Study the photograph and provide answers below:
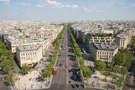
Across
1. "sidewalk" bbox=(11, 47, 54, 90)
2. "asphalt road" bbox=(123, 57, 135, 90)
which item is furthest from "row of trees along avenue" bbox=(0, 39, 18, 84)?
"asphalt road" bbox=(123, 57, 135, 90)

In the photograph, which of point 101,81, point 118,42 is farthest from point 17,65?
point 118,42

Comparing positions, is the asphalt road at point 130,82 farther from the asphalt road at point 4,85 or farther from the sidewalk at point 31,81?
the asphalt road at point 4,85

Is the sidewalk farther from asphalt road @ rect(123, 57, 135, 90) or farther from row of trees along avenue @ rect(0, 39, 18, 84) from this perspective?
asphalt road @ rect(123, 57, 135, 90)

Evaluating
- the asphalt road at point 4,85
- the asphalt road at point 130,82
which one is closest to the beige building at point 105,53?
the asphalt road at point 130,82

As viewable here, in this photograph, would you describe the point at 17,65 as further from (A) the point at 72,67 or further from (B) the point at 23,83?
(A) the point at 72,67

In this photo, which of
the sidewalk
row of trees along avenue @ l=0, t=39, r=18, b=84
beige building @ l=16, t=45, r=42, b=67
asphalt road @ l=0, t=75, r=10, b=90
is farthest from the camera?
beige building @ l=16, t=45, r=42, b=67

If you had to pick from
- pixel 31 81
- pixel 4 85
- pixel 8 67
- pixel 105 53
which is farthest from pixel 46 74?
pixel 105 53

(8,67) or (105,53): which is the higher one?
(105,53)

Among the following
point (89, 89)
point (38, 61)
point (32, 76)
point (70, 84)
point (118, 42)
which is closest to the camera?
point (89, 89)

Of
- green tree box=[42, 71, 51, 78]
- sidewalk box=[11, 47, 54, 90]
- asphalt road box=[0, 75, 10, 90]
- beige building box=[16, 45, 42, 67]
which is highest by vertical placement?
beige building box=[16, 45, 42, 67]

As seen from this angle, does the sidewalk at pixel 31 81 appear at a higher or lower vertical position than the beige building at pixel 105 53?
lower

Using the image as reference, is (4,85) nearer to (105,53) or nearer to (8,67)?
(8,67)
